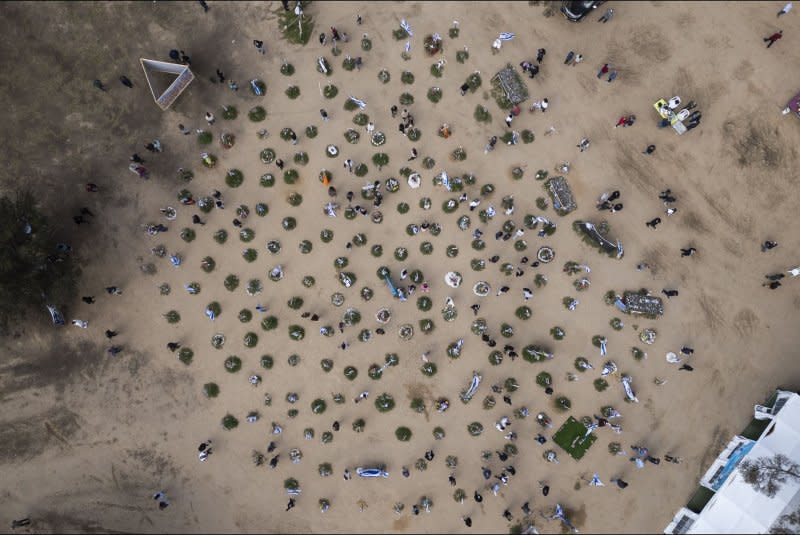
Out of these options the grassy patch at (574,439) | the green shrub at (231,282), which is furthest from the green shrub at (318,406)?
the grassy patch at (574,439)

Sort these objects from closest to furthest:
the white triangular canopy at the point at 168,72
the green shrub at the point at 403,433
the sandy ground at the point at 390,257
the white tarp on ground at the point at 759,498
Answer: the white tarp on ground at the point at 759,498
the white triangular canopy at the point at 168,72
the sandy ground at the point at 390,257
the green shrub at the point at 403,433

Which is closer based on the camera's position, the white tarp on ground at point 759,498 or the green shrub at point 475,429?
the white tarp on ground at point 759,498

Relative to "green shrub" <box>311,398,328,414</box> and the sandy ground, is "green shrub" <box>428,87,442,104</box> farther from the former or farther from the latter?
"green shrub" <box>311,398,328,414</box>

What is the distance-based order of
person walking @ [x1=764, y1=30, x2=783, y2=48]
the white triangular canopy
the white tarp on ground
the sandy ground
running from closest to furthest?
the white tarp on ground
the white triangular canopy
the sandy ground
person walking @ [x1=764, y1=30, x2=783, y2=48]

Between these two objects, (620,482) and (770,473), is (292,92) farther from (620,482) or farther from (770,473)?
(770,473)

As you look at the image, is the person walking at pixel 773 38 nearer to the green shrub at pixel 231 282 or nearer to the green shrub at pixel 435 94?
the green shrub at pixel 435 94

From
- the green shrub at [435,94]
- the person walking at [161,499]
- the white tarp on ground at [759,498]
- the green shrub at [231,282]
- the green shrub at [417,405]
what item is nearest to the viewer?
the white tarp on ground at [759,498]

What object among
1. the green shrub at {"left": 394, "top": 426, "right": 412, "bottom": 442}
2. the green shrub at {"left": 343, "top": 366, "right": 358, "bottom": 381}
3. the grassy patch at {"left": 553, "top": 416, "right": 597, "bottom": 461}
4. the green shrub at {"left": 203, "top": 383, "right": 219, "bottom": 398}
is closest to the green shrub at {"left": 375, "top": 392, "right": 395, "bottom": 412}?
the green shrub at {"left": 394, "top": 426, "right": 412, "bottom": 442}
